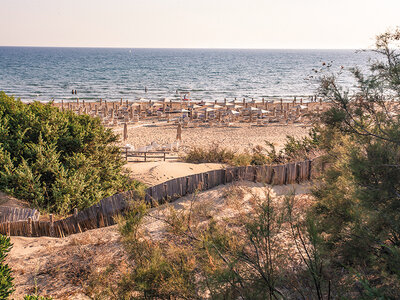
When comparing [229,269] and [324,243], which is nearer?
[229,269]

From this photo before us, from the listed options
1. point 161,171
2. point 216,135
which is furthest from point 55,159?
point 216,135

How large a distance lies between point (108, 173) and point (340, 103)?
255 inches

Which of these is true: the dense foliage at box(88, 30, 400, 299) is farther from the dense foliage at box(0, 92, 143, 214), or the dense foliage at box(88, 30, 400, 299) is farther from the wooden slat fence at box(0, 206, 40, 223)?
the dense foliage at box(0, 92, 143, 214)

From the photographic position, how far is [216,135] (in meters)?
22.0

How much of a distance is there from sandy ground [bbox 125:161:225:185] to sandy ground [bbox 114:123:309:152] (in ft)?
15.7

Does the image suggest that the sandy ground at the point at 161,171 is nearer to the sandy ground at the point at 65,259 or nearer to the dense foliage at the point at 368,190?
the sandy ground at the point at 65,259

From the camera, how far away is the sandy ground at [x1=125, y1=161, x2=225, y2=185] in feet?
37.1

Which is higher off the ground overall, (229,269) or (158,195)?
(229,269)

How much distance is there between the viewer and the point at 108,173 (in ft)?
31.2

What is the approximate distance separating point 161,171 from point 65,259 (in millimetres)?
5899

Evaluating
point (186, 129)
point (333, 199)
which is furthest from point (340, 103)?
point (186, 129)

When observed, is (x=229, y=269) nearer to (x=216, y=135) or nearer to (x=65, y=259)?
(x=65, y=259)

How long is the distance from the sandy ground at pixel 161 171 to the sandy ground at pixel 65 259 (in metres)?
3.70

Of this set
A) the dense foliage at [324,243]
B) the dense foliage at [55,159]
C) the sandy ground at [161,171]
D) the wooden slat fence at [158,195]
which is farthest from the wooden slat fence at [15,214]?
the sandy ground at [161,171]
